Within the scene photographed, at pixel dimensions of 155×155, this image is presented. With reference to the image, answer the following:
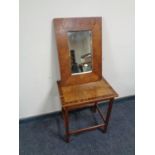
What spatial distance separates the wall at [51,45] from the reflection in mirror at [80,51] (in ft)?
0.57

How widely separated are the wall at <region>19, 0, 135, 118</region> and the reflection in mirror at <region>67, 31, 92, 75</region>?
0.17 meters

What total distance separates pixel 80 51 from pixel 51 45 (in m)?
0.30

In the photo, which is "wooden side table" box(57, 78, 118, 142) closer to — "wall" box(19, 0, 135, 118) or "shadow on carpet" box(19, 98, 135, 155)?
"shadow on carpet" box(19, 98, 135, 155)

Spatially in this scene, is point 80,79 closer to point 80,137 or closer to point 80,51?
point 80,51

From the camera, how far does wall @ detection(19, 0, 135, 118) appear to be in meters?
1.69

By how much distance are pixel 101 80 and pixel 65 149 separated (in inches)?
30.9

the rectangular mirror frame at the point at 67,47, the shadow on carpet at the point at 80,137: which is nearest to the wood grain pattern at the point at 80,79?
the rectangular mirror frame at the point at 67,47

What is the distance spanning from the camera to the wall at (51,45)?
66.6 inches

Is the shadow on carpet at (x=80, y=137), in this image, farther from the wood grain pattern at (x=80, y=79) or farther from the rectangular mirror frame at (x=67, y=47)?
the rectangular mirror frame at (x=67, y=47)

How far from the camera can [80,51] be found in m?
1.88

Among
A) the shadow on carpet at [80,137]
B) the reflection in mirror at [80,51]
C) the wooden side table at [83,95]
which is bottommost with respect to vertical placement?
the shadow on carpet at [80,137]

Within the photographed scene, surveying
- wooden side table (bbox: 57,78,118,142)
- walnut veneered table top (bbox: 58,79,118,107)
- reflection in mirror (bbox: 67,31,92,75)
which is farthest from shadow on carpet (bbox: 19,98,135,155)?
reflection in mirror (bbox: 67,31,92,75)
